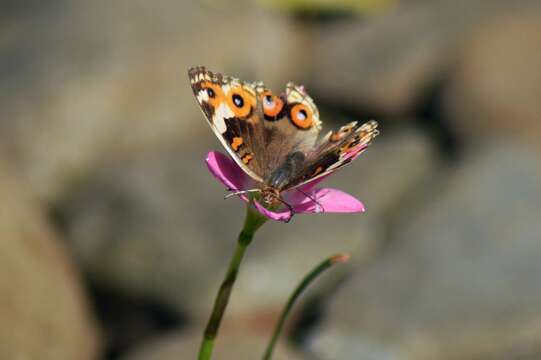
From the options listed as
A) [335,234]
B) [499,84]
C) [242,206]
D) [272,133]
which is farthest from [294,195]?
[499,84]

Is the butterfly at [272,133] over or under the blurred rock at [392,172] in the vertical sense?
over

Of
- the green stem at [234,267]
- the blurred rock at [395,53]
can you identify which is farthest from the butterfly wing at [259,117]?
the blurred rock at [395,53]

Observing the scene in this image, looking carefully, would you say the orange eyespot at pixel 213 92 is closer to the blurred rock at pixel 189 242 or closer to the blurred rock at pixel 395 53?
the blurred rock at pixel 189 242

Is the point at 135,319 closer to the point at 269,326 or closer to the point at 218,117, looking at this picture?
the point at 269,326

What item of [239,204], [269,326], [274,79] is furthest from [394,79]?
[269,326]

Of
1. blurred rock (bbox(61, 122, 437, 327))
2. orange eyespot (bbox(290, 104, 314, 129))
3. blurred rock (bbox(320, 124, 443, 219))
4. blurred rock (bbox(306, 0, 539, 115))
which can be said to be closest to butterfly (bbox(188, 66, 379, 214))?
orange eyespot (bbox(290, 104, 314, 129))

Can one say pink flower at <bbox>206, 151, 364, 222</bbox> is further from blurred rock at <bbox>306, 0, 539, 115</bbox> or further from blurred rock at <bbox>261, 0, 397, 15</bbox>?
blurred rock at <bbox>261, 0, 397, 15</bbox>
